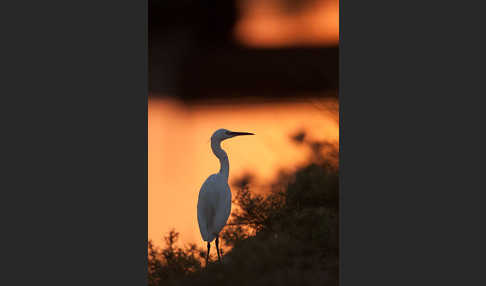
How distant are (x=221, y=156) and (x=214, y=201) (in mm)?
502

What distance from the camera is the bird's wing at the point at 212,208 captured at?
22.2 feet

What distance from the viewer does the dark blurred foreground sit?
21.0 ft

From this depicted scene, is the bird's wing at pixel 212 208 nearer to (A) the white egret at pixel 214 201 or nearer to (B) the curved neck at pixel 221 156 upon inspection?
(A) the white egret at pixel 214 201

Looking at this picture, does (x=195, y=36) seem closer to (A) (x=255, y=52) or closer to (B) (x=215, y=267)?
(A) (x=255, y=52)

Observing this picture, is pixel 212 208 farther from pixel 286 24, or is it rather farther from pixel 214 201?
pixel 286 24

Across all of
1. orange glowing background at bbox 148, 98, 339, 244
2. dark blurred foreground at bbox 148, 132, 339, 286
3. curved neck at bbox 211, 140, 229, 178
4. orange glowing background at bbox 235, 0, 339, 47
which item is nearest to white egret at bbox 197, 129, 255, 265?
curved neck at bbox 211, 140, 229, 178

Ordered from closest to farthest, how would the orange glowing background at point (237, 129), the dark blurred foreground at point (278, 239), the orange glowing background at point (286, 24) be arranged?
Answer: the dark blurred foreground at point (278, 239) → the orange glowing background at point (286, 24) → the orange glowing background at point (237, 129)

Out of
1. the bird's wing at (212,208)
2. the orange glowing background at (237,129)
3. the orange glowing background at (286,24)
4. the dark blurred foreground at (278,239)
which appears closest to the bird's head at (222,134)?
the orange glowing background at (237,129)

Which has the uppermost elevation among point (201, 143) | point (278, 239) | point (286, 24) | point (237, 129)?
point (286, 24)

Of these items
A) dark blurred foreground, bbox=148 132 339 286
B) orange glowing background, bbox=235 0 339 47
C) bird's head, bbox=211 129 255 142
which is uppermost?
orange glowing background, bbox=235 0 339 47

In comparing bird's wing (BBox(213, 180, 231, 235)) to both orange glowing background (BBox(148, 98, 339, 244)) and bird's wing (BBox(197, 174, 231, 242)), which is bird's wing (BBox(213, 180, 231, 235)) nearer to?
bird's wing (BBox(197, 174, 231, 242))

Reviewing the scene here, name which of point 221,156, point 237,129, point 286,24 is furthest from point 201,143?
point 286,24

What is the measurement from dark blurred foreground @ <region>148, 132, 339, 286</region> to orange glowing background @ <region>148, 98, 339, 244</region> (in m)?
0.18

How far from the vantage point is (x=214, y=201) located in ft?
22.1
